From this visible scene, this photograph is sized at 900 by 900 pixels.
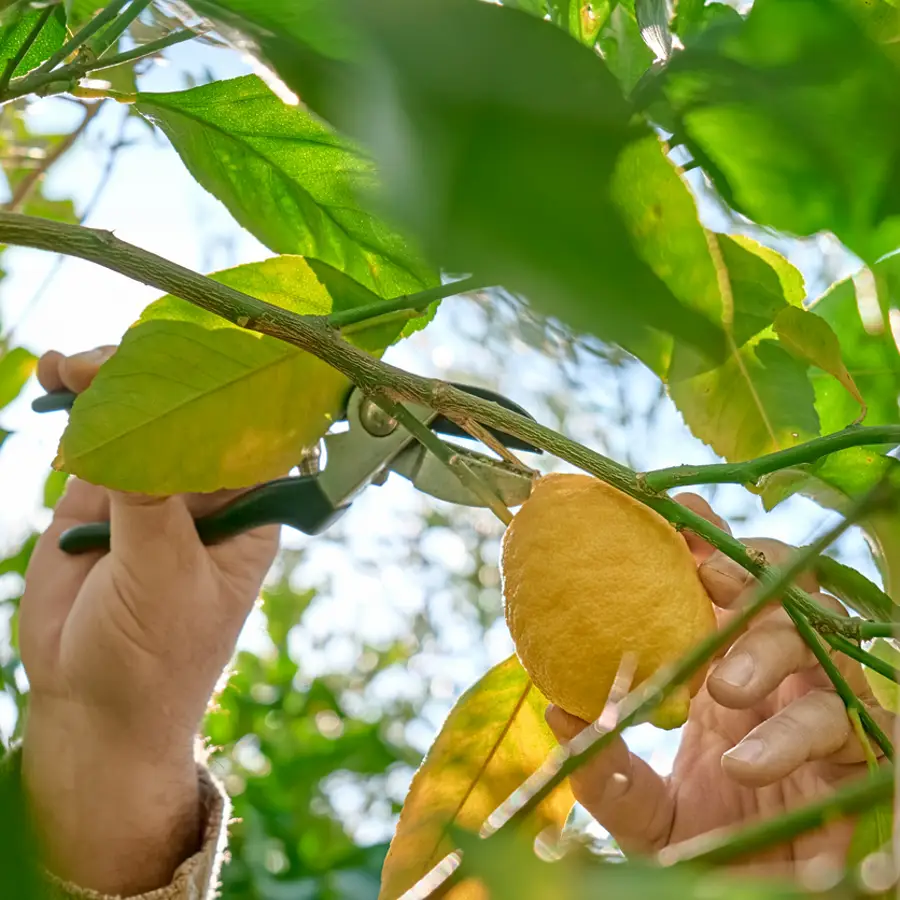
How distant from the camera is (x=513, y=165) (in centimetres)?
12

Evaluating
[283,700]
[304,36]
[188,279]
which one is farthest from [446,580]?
[304,36]

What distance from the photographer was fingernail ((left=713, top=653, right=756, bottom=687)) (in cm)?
45

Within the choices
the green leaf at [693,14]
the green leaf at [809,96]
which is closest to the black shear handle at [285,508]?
the green leaf at [693,14]

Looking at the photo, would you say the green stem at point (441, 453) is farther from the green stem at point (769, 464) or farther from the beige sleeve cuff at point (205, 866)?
the beige sleeve cuff at point (205, 866)

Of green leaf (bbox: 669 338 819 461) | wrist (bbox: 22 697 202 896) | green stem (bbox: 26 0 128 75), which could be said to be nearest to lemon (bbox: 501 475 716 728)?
green leaf (bbox: 669 338 819 461)

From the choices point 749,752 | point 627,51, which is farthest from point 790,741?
point 627,51

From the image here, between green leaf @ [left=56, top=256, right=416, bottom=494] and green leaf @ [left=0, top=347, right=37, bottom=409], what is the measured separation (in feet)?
1.53

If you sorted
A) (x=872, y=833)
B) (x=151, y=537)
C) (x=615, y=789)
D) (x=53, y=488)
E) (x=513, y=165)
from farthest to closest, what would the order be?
(x=53, y=488)
(x=151, y=537)
(x=615, y=789)
(x=872, y=833)
(x=513, y=165)

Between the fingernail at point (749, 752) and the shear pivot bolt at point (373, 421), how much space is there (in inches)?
10.3

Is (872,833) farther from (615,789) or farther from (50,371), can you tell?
(50,371)

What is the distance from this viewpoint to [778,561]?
498 mm

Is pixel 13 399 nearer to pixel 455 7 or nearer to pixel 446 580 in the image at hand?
pixel 455 7

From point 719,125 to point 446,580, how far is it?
2101mm

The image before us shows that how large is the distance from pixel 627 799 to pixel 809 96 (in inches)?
20.1
